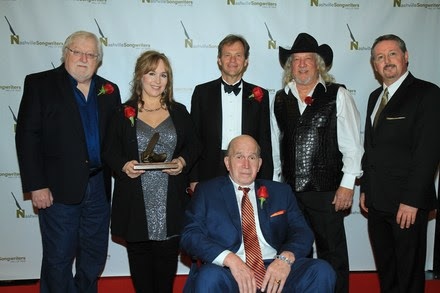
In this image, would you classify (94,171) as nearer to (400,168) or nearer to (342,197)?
(342,197)

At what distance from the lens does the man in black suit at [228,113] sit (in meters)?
3.23

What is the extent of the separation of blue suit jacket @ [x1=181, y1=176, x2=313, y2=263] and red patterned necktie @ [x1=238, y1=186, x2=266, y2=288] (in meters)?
0.04

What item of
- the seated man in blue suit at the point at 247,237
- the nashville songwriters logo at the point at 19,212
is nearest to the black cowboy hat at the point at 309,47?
the seated man in blue suit at the point at 247,237

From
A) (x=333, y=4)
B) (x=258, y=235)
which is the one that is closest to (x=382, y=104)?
(x=258, y=235)

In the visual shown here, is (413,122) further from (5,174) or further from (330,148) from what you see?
(5,174)

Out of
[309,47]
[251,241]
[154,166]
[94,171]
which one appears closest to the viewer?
[251,241]

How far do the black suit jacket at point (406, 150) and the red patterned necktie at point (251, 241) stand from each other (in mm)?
922

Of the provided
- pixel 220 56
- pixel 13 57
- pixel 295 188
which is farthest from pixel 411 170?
pixel 13 57

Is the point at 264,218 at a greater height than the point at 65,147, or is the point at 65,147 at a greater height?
the point at 65,147

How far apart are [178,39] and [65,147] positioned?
1.55 meters

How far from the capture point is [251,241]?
254 cm

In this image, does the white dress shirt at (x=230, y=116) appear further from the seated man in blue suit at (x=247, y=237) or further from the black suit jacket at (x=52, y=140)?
the black suit jacket at (x=52, y=140)

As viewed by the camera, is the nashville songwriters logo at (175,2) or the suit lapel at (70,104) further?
the nashville songwriters logo at (175,2)

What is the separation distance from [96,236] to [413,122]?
2306 millimetres
